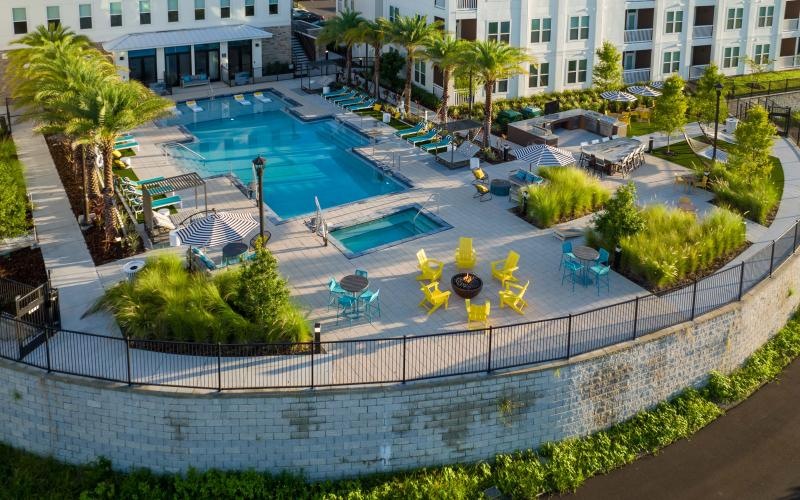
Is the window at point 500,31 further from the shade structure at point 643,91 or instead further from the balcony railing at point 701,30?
the balcony railing at point 701,30

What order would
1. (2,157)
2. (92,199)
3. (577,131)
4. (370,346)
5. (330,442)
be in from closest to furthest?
(330,442) → (370,346) → (92,199) → (2,157) → (577,131)

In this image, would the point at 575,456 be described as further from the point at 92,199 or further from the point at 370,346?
the point at 92,199

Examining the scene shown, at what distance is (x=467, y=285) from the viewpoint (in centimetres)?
2617

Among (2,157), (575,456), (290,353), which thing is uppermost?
(2,157)

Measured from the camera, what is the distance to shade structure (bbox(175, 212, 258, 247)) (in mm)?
26703

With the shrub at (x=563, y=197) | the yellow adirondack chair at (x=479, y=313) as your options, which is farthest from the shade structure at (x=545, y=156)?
the yellow adirondack chair at (x=479, y=313)

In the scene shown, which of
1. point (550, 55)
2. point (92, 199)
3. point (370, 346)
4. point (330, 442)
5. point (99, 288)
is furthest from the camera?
point (550, 55)

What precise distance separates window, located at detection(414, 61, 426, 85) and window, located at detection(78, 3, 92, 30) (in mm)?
17262

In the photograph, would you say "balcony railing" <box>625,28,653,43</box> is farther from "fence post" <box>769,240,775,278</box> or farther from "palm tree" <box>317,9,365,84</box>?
"fence post" <box>769,240,775,278</box>

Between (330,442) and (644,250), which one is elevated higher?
(644,250)

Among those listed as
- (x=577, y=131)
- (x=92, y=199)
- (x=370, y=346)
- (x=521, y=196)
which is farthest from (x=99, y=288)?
(x=577, y=131)

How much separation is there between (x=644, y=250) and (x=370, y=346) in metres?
9.55

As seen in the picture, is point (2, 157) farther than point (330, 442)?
Yes

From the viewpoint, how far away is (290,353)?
901 inches
